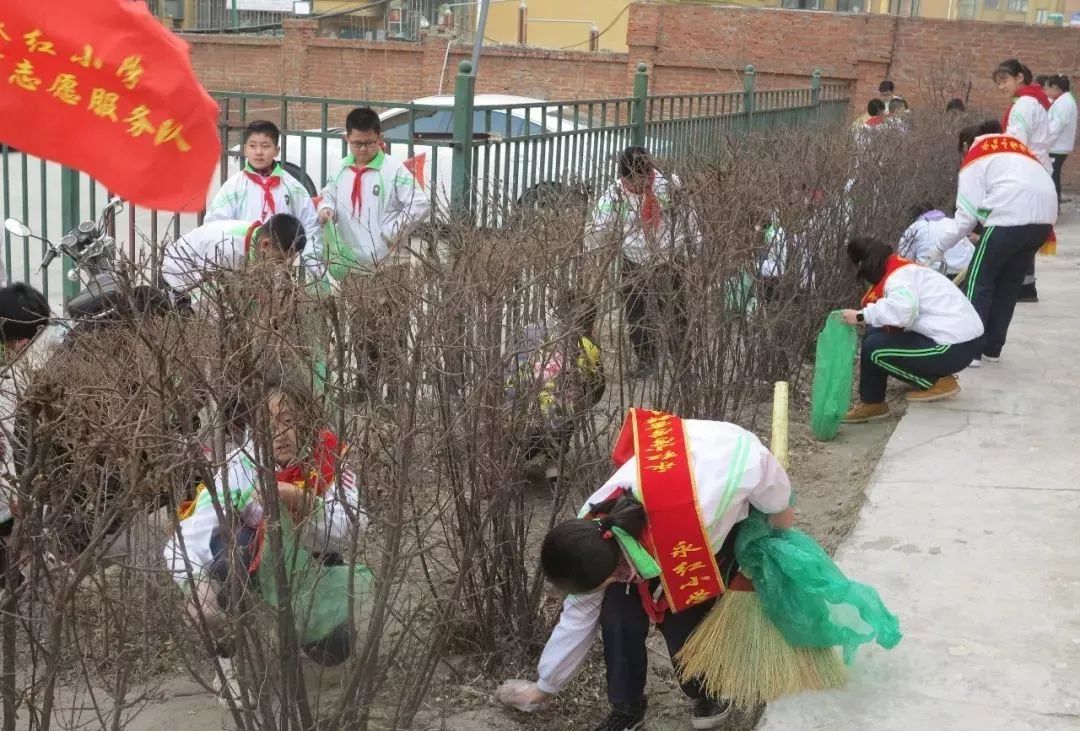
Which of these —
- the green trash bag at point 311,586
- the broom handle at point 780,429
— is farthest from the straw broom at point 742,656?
the green trash bag at point 311,586

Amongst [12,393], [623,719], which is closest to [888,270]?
[623,719]

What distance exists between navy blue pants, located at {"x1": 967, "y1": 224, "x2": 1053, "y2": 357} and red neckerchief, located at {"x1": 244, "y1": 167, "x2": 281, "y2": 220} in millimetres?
3832

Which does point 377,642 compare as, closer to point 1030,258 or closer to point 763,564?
point 763,564

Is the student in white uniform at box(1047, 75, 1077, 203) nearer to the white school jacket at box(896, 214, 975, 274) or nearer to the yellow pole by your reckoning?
the white school jacket at box(896, 214, 975, 274)

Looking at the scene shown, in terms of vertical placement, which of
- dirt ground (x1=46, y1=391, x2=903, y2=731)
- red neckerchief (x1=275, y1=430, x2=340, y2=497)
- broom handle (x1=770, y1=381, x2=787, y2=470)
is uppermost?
red neckerchief (x1=275, y1=430, x2=340, y2=497)

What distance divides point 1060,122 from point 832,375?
892 centimetres

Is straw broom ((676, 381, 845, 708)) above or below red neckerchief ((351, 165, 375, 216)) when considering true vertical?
below

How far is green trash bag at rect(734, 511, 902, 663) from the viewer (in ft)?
10.7

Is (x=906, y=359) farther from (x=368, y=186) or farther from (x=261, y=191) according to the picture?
(x=261, y=191)

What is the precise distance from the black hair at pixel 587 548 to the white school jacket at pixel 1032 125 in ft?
30.4

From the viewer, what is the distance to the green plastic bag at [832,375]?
586 cm

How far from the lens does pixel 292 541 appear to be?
2.75 m

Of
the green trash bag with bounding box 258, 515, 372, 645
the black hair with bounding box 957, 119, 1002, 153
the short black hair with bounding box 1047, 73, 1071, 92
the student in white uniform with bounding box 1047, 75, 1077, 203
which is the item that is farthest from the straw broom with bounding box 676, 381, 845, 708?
the short black hair with bounding box 1047, 73, 1071, 92

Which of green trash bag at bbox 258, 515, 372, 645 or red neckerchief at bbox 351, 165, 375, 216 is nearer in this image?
green trash bag at bbox 258, 515, 372, 645
